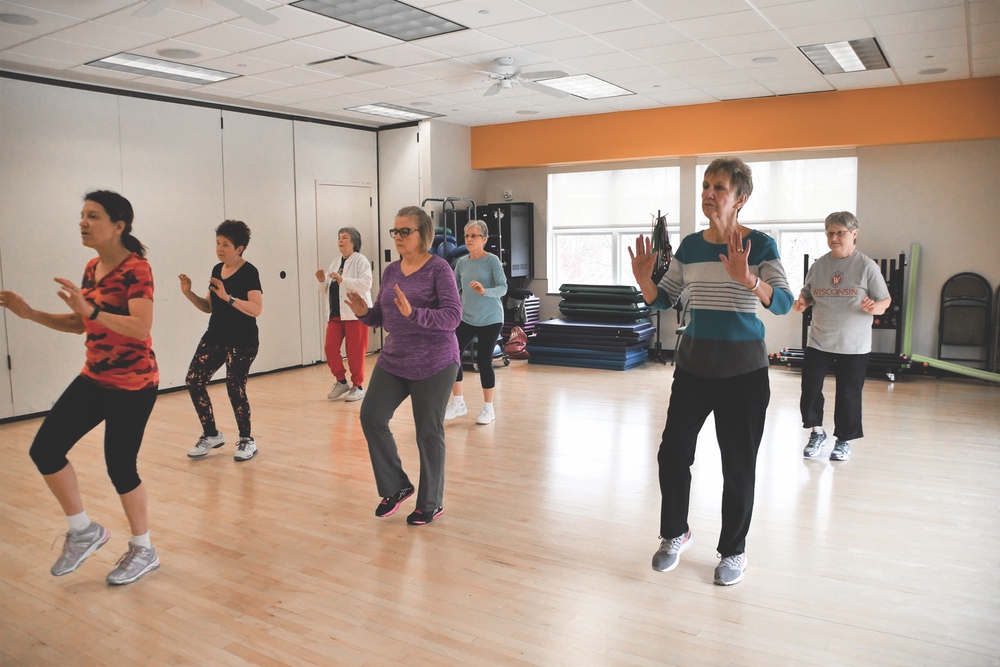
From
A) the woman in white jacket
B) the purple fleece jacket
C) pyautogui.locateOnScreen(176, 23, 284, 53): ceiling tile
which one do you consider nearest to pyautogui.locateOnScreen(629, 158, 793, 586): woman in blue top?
the purple fleece jacket

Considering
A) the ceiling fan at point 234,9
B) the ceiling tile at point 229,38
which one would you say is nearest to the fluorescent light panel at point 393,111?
the ceiling tile at point 229,38

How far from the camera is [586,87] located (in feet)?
25.7

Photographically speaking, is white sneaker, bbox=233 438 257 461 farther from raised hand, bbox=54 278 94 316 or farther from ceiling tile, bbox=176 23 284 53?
ceiling tile, bbox=176 23 284 53

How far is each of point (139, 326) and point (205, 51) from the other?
3.64 metres

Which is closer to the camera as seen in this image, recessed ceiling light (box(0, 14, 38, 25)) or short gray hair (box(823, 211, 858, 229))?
short gray hair (box(823, 211, 858, 229))

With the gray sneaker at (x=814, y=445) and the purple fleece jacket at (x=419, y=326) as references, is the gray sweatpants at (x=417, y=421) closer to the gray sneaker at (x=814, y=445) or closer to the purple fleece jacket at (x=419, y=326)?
the purple fleece jacket at (x=419, y=326)

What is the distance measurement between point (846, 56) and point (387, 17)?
3918 millimetres

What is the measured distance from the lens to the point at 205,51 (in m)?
5.95

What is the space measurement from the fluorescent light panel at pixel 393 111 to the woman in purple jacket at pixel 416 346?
203 inches

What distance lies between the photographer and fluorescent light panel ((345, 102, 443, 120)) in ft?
28.3

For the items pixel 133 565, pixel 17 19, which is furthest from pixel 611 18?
pixel 133 565

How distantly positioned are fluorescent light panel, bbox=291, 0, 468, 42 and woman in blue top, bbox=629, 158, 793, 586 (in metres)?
2.82

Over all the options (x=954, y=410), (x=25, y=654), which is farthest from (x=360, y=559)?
(x=954, y=410)

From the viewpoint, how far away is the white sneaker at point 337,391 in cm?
726
